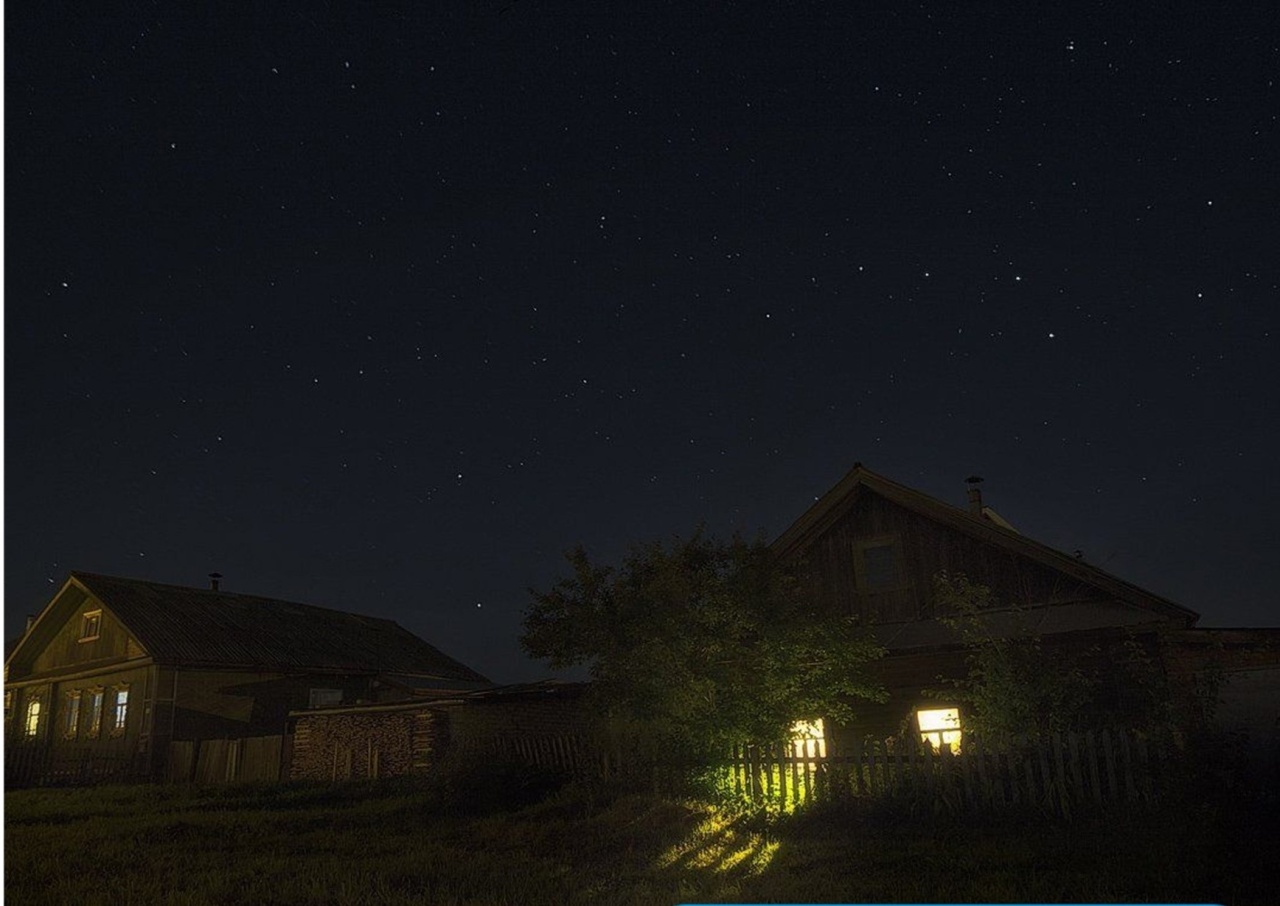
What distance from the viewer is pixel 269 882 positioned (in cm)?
1099

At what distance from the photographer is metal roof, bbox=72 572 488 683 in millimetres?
33656

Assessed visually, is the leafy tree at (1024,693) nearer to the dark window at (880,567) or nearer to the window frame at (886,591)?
the window frame at (886,591)

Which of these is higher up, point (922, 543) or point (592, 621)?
point (922, 543)

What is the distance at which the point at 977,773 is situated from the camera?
1389 cm

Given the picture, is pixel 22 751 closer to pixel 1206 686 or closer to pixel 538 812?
pixel 538 812

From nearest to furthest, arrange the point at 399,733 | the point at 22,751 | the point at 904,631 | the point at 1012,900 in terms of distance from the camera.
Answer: the point at 1012,900 < the point at 904,631 < the point at 399,733 < the point at 22,751

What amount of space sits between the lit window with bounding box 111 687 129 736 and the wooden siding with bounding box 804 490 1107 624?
2389 centimetres

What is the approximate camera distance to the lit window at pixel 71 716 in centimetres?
3581

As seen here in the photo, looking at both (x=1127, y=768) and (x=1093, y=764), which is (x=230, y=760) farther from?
(x=1127, y=768)

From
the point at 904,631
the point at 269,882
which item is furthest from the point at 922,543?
the point at 269,882

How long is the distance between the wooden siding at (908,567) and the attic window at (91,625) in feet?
86.4

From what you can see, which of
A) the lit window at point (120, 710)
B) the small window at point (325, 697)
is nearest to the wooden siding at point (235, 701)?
the small window at point (325, 697)

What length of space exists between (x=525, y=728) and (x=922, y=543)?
11.5 metres

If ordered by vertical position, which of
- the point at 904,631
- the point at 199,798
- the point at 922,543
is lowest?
the point at 199,798
